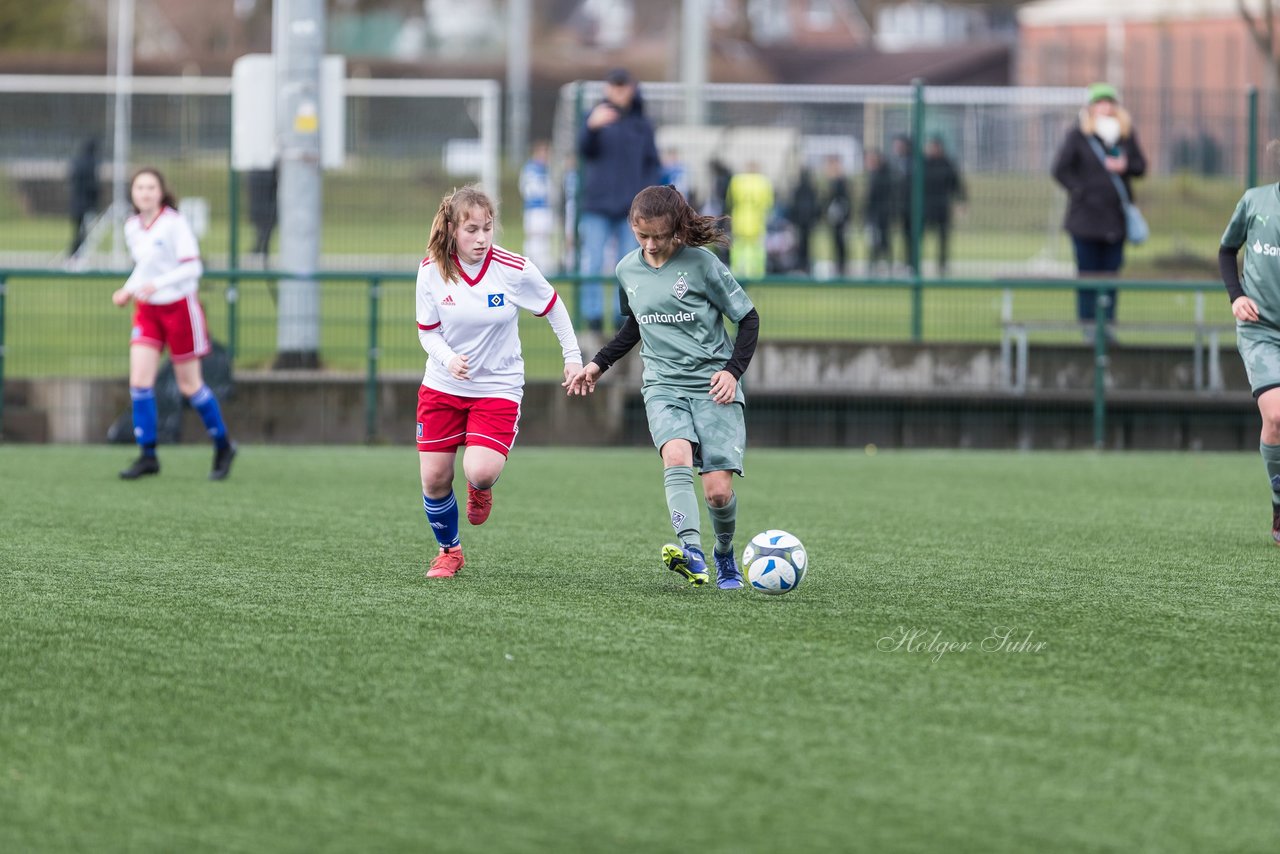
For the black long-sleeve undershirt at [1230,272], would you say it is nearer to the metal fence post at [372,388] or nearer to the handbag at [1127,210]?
the handbag at [1127,210]

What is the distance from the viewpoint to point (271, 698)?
534cm

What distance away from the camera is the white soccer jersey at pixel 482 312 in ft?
24.4

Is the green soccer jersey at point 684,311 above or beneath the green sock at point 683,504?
above

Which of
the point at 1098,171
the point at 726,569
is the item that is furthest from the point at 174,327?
the point at 1098,171

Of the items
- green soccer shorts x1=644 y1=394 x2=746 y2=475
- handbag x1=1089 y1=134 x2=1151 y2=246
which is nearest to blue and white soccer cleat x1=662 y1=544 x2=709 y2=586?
green soccer shorts x1=644 y1=394 x2=746 y2=475

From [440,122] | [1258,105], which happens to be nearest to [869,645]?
[1258,105]

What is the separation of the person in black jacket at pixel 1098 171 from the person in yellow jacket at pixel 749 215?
6566 mm

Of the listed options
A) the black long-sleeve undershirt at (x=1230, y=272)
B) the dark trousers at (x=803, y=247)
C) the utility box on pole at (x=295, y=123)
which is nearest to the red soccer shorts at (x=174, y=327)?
the utility box on pole at (x=295, y=123)

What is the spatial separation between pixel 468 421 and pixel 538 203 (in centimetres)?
1570

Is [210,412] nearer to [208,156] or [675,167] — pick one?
[675,167]

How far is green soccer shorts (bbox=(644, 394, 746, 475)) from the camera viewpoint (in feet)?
23.6

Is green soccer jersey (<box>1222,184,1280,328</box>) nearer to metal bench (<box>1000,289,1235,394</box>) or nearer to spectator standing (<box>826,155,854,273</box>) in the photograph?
metal bench (<box>1000,289,1235,394</box>)

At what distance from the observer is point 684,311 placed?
7.22 meters

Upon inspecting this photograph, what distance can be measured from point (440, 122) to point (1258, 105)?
925 cm
